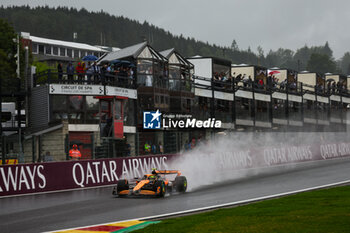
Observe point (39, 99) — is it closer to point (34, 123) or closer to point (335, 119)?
point (34, 123)

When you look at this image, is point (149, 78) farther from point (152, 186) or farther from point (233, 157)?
point (152, 186)

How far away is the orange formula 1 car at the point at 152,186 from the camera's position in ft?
65.2

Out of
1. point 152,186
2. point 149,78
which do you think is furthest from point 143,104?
point 152,186

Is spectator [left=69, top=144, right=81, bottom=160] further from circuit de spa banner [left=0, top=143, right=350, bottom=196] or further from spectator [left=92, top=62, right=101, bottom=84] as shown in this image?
spectator [left=92, top=62, right=101, bottom=84]

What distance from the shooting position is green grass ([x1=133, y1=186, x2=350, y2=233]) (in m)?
11.4

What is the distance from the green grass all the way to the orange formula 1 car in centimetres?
457

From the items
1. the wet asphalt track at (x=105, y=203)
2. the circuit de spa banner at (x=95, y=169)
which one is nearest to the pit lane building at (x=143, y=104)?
the circuit de spa banner at (x=95, y=169)

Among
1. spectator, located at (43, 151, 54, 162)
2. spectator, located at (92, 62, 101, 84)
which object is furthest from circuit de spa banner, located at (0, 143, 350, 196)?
spectator, located at (92, 62, 101, 84)

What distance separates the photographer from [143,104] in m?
39.1

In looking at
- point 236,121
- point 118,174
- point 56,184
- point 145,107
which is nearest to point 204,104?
point 236,121

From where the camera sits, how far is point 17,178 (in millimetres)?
22000

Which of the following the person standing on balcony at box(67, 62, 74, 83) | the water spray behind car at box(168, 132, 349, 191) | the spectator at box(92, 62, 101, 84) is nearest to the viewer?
the water spray behind car at box(168, 132, 349, 191)

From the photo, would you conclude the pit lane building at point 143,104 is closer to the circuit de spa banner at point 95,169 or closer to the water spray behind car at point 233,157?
the circuit de spa banner at point 95,169

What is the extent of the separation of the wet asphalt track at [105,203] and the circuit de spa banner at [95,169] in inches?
34.6
